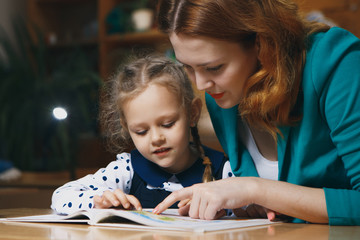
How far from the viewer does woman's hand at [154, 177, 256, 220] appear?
0.87 m

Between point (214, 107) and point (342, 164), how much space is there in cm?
41

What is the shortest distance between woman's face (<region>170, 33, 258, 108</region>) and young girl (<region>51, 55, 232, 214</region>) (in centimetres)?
18

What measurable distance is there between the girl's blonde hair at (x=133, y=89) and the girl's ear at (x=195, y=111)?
16mm

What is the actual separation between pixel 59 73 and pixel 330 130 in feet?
Result: 8.39

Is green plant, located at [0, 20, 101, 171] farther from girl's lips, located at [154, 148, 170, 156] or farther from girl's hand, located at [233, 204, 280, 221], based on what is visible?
girl's hand, located at [233, 204, 280, 221]

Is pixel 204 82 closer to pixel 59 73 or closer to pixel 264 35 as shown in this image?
pixel 264 35

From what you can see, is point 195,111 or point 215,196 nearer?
point 215,196

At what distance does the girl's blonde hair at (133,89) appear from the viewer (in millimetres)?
1248

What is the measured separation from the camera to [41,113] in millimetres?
3115

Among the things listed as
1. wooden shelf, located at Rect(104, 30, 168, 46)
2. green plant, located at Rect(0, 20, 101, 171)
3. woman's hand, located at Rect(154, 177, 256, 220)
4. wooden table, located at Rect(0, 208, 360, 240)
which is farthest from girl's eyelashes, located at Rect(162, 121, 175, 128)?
wooden shelf, located at Rect(104, 30, 168, 46)

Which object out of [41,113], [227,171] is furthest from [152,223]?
[41,113]

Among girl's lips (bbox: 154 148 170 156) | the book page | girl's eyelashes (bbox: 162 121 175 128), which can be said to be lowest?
the book page

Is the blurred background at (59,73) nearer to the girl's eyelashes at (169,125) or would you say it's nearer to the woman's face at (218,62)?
the girl's eyelashes at (169,125)

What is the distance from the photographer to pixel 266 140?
3.93 feet
